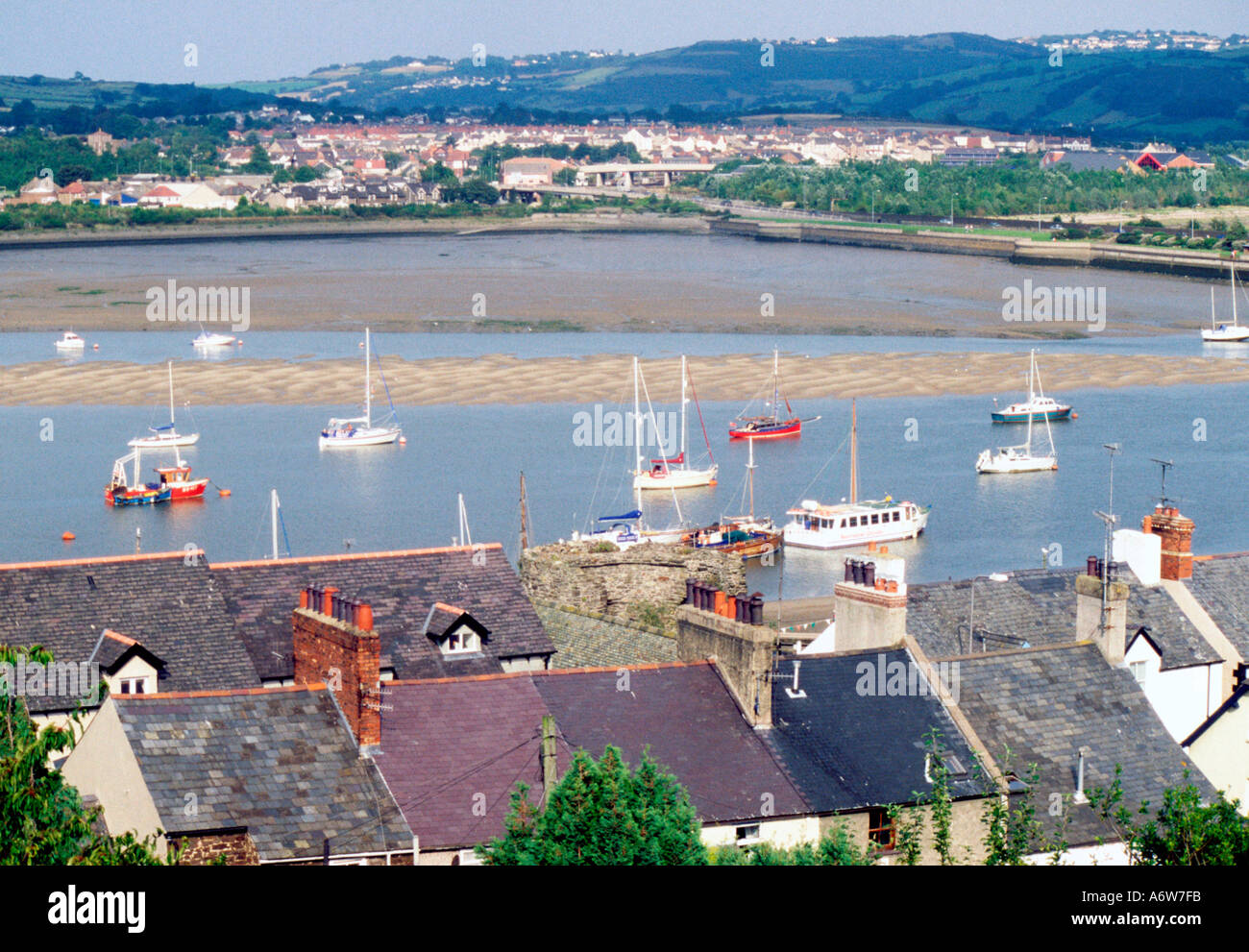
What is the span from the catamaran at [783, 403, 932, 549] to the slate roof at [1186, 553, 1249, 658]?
29622 mm

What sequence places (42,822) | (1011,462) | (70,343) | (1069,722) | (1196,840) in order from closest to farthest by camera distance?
(42,822) < (1196,840) < (1069,722) < (1011,462) < (70,343)

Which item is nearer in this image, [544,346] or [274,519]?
[274,519]

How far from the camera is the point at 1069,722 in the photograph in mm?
19016

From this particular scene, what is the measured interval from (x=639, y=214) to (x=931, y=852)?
186 metres

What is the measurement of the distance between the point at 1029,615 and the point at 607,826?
16604 millimetres

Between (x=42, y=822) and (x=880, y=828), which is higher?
(x=42, y=822)

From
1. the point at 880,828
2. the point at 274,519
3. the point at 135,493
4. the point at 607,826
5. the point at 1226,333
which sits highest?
the point at 607,826

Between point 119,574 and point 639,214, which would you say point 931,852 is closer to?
point 119,574

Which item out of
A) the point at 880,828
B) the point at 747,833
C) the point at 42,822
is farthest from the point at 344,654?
the point at 42,822

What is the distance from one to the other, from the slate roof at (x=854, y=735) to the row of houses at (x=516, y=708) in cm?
3

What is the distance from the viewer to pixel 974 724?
1844 centimetres

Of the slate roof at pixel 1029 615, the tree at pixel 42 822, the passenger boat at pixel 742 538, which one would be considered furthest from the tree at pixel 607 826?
the passenger boat at pixel 742 538

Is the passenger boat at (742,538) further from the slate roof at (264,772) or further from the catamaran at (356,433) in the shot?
the slate roof at (264,772)

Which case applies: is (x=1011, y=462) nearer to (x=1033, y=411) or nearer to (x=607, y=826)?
(x=1033, y=411)
